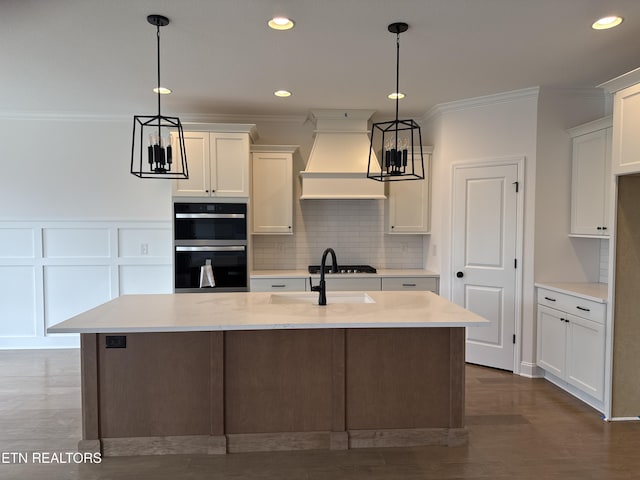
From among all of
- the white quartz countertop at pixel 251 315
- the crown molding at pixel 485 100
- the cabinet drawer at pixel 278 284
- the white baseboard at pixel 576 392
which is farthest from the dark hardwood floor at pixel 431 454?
the crown molding at pixel 485 100

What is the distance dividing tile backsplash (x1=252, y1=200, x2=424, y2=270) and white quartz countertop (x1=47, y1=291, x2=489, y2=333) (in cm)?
188

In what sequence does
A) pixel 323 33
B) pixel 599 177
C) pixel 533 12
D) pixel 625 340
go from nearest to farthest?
pixel 533 12
pixel 323 33
pixel 625 340
pixel 599 177

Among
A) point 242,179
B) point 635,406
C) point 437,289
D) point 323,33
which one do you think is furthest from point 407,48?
point 635,406

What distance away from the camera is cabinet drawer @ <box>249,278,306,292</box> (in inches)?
174

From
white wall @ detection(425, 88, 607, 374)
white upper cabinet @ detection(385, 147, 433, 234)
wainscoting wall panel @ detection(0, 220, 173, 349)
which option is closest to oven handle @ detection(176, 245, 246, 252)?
wainscoting wall panel @ detection(0, 220, 173, 349)

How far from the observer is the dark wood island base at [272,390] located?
2.56 metres

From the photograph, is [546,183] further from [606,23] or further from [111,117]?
[111,117]

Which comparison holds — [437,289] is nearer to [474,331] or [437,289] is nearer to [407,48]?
[474,331]

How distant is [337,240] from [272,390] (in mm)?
2640

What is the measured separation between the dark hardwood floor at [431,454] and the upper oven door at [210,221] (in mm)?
1780

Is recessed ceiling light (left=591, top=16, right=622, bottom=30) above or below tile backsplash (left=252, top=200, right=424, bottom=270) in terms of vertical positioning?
above

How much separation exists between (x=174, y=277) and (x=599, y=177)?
13.2 ft

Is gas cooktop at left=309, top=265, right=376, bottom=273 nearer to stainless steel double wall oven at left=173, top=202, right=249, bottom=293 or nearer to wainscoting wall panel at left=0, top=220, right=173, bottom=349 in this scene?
stainless steel double wall oven at left=173, top=202, right=249, bottom=293

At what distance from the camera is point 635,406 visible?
10.0 feet
